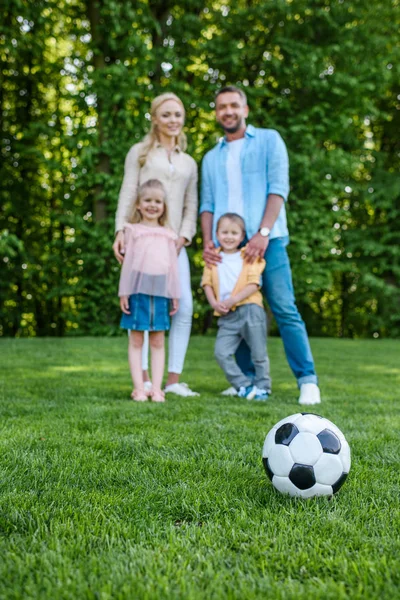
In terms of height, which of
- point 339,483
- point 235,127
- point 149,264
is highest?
point 235,127

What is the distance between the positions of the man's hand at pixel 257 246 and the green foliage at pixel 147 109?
28.6ft

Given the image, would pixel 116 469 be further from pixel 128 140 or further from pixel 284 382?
pixel 128 140

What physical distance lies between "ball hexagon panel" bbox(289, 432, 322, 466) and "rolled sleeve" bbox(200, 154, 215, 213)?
3.11 metres

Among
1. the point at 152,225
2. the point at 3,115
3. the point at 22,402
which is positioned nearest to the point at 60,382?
the point at 22,402

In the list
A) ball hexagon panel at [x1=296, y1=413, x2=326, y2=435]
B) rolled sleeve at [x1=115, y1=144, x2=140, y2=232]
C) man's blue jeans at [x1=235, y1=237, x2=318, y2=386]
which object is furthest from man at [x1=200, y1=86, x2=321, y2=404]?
ball hexagon panel at [x1=296, y1=413, x2=326, y2=435]

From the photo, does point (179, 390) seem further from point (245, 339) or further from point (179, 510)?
point (179, 510)

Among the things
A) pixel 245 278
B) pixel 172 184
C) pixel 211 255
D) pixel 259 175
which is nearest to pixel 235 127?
pixel 259 175

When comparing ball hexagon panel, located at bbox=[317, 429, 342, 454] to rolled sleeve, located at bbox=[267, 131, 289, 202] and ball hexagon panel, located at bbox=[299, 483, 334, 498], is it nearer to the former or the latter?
ball hexagon panel, located at bbox=[299, 483, 334, 498]

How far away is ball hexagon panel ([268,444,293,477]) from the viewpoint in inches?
81.6

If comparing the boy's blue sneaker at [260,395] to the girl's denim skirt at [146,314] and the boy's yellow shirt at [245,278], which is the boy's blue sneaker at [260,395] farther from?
the girl's denim skirt at [146,314]

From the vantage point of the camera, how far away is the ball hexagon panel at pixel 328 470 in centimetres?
204

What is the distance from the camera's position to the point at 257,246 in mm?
4434

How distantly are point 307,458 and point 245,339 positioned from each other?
2.66 m

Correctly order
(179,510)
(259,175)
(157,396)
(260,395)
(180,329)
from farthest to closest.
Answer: (180,329)
(259,175)
(260,395)
(157,396)
(179,510)
